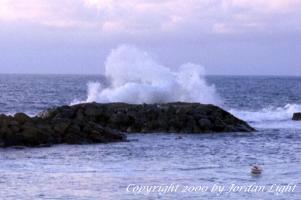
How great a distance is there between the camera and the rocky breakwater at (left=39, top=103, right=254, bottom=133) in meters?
40.0

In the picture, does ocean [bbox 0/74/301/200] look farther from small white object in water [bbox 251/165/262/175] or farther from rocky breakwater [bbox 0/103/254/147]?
rocky breakwater [bbox 0/103/254/147]

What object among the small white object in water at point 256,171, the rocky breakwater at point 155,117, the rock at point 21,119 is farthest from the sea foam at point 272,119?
the small white object in water at point 256,171

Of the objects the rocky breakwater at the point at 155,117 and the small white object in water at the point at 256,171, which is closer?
the small white object in water at the point at 256,171

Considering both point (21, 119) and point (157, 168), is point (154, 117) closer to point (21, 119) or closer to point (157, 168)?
point (21, 119)

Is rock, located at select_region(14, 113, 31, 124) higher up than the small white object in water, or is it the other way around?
rock, located at select_region(14, 113, 31, 124)

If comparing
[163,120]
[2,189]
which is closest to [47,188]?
[2,189]

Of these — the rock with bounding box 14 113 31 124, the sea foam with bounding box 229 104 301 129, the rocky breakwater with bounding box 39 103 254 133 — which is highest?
the rock with bounding box 14 113 31 124

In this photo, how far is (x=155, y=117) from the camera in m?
40.8

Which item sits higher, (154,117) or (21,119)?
(21,119)

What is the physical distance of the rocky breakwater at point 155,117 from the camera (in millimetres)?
39969

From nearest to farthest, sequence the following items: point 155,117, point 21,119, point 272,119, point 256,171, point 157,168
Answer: point 256,171
point 157,168
point 21,119
point 155,117
point 272,119

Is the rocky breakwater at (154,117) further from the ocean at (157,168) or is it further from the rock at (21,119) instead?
the rock at (21,119)

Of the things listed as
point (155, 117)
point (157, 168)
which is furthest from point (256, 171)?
point (155, 117)

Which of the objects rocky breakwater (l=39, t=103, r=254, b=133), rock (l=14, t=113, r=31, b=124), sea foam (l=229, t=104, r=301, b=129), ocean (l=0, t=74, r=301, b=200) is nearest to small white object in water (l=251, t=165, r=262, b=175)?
ocean (l=0, t=74, r=301, b=200)
